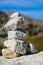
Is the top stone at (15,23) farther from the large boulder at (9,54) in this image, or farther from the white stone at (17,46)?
the large boulder at (9,54)

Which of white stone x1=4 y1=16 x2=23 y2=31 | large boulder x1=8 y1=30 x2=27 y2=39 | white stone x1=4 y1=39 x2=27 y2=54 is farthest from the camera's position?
large boulder x1=8 y1=30 x2=27 y2=39

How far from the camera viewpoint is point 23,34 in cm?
1558

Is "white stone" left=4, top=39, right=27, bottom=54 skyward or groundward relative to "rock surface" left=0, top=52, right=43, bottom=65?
skyward

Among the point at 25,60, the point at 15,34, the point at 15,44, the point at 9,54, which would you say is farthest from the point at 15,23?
the point at 25,60

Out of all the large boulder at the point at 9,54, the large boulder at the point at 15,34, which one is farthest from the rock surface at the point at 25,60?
the large boulder at the point at 15,34

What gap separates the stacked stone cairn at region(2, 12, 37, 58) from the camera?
46.0ft

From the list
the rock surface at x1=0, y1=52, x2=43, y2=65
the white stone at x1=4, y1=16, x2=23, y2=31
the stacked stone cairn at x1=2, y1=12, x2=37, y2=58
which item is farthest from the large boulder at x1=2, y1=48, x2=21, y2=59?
the white stone at x1=4, y1=16, x2=23, y2=31

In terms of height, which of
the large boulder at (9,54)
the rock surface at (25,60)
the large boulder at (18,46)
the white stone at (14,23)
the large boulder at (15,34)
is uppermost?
the white stone at (14,23)

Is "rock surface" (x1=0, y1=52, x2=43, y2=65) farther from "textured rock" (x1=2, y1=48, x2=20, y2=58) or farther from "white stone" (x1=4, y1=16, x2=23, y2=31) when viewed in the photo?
"white stone" (x1=4, y1=16, x2=23, y2=31)

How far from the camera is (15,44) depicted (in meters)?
13.9

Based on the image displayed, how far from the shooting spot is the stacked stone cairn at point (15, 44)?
46.0ft

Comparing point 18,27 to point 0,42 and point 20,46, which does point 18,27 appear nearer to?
point 20,46

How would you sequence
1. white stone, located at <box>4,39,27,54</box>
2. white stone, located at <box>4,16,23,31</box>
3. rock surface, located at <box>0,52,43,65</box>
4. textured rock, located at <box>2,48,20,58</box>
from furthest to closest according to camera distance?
white stone, located at <box>4,16,23,31</box> → textured rock, located at <box>2,48,20,58</box> → white stone, located at <box>4,39,27,54</box> → rock surface, located at <box>0,52,43,65</box>

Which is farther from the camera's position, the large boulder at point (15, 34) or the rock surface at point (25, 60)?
the large boulder at point (15, 34)
